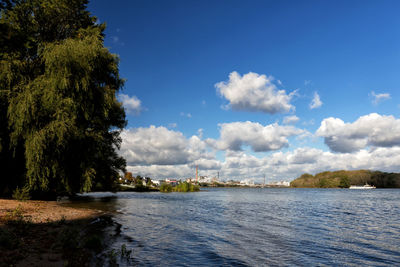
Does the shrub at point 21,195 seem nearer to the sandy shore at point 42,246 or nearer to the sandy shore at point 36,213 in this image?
the sandy shore at point 36,213

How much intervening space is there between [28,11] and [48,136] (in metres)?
13.3

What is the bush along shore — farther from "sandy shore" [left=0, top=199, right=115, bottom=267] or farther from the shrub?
the shrub

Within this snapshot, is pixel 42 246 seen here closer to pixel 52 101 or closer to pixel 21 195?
pixel 52 101

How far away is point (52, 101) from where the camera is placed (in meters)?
20.9

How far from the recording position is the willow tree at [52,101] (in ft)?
67.5

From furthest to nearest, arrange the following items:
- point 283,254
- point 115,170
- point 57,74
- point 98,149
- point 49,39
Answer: point 115,170 → point 49,39 → point 98,149 → point 57,74 → point 283,254

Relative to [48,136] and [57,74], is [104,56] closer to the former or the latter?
[57,74]

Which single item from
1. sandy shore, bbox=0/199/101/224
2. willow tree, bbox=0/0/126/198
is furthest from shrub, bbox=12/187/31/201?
sandy shore, bbox=0/199/101/224

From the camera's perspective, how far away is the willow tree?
20.6 meters

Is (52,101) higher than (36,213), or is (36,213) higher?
(52,101)

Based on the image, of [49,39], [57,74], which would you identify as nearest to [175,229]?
[57,74]

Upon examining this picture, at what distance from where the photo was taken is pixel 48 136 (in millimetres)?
20109

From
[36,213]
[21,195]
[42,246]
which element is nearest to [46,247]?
[42,246]

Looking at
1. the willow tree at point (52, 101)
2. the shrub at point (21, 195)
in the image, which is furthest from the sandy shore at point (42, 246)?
the shrub at point (21, 195)
